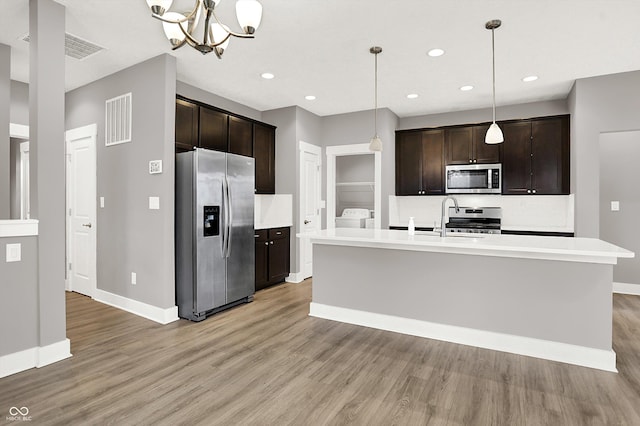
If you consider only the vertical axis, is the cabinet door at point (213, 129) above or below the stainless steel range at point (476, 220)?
above

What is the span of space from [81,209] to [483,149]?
18.9ft

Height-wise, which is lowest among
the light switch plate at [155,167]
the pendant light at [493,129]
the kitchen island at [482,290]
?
the kitchen island at [482,290]

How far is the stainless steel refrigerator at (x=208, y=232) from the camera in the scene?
12.1 feet

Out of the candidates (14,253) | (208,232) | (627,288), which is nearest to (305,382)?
(208,232)

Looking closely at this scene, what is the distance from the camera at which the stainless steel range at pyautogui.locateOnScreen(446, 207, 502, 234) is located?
17.6ft

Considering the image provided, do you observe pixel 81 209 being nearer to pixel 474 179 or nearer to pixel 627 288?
pixel 474 179

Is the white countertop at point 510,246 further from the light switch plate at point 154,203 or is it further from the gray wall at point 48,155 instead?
the gray wall at point 48,155

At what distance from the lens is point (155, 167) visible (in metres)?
3.64

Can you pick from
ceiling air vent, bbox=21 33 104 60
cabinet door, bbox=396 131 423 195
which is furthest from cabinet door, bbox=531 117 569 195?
ceiling air vent, bbox=21 33 104 60

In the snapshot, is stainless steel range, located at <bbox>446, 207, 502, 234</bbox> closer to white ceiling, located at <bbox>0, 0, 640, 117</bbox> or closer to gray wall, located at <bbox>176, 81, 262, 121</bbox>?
white ceiling, located at <bbox>0, 0, 640, 117</bbox>

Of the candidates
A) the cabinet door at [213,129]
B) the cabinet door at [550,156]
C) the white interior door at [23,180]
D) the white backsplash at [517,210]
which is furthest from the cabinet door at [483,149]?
the white interior door at [23,180]

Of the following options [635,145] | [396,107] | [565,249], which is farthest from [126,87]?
[635,145]

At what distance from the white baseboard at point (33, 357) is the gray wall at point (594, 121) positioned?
5.40m

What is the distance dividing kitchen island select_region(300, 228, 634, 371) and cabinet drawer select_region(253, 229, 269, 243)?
1.32m
